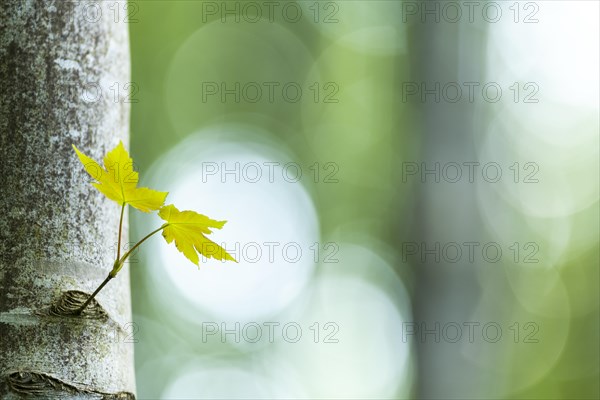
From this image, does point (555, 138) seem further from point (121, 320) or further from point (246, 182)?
point (121, 320)

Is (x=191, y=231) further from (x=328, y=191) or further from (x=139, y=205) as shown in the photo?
(x=328, y=191)

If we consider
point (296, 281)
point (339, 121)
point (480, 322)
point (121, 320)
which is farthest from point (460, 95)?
point (296, 281)

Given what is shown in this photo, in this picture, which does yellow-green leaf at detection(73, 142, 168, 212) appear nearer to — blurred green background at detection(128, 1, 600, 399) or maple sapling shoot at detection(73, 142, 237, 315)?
maple sapling shoot at detection(73, 142, 237, 315)

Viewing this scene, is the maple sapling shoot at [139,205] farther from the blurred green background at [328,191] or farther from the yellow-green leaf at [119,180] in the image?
the blurred green background at [328,191]

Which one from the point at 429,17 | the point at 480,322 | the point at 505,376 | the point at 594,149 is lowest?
the point at 505,376

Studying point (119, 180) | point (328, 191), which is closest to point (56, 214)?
point (119, 180)

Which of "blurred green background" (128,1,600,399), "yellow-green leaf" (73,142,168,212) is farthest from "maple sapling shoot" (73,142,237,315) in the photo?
"blurred green background" (128,1,600,399)
